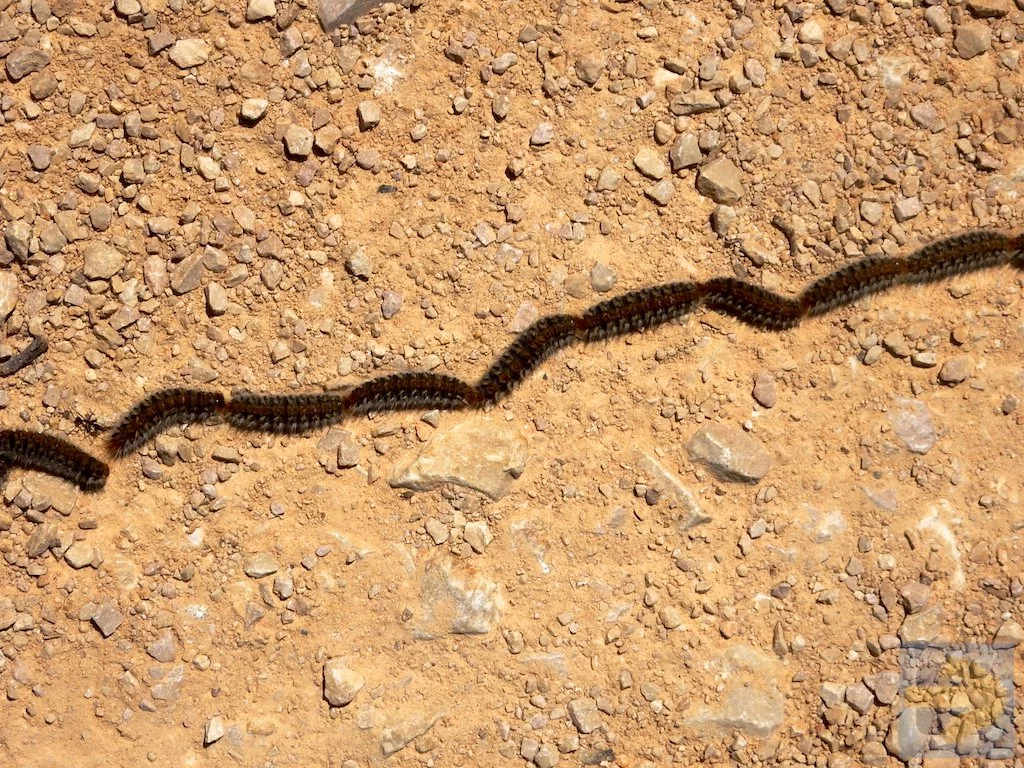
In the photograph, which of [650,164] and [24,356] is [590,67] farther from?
[24,356]

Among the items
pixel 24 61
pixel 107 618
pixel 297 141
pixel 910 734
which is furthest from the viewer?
pixel 910 734

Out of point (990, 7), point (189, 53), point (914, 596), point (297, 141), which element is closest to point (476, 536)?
point (297, 141)

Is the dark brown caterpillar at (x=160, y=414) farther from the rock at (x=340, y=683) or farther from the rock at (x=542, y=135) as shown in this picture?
the rock at (x=542, y=135)

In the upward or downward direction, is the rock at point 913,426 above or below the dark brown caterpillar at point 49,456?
above

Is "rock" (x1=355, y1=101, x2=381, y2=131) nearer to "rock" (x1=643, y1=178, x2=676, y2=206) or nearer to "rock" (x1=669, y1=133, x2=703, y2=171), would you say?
"rock" (x1=643, y1=178, x2=676, y2=206)

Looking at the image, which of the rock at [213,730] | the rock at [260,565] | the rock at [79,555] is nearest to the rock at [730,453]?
the rock at [260,565]

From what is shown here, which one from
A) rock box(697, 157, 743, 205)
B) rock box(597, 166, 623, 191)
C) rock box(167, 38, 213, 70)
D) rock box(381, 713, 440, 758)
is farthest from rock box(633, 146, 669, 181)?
rock box(381, 713, 440, 758)
